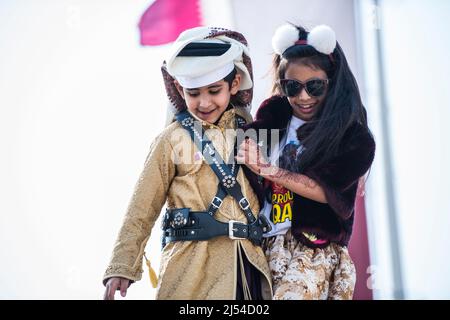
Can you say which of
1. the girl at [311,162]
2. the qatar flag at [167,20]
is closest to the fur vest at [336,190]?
the girl at [311,162]

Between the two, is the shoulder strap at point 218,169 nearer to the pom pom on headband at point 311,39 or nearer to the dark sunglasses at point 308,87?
the dark sunglasses at point 308,87

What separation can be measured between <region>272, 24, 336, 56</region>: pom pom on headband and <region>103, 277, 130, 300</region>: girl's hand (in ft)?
4.36

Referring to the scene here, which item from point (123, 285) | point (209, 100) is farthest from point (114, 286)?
point (209, 100)

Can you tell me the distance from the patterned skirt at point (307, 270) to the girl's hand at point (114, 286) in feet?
2.17

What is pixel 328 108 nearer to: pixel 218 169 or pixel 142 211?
pixel 218 169

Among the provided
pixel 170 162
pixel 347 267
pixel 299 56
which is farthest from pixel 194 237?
pixel 299 56

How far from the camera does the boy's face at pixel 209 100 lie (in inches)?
171

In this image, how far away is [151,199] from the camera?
4332 mm

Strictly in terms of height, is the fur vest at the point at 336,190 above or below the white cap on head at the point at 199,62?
below

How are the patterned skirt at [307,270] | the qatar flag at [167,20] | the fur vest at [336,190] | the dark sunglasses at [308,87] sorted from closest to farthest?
the patterned skirt at [307,270], the fur vest at [336,190], the dark sunglasses at [308,87], the qatar flag at [167,20]

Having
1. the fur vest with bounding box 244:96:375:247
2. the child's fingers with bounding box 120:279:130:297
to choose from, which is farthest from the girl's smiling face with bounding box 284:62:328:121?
the child's fingers with bounding box 120:279:130:297

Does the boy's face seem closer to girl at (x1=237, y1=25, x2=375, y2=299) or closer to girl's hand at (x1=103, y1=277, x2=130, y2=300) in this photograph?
girl at (x1=237, y1=25, x2=375, y2=299)

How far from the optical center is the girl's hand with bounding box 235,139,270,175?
166 inches
